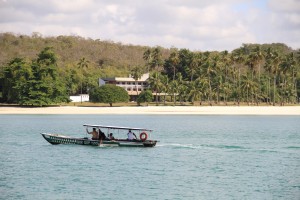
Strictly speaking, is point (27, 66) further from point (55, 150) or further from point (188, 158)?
point (188, 158)

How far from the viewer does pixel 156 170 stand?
44062 millimetres

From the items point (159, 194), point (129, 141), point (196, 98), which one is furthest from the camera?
point (196, 98)

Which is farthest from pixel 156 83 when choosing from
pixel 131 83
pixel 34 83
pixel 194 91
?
pixel 34 83

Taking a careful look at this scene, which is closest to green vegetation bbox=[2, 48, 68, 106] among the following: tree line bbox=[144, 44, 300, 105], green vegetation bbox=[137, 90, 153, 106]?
green vegetation bbox=[137, 90, 153, 106]

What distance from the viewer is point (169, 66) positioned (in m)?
172

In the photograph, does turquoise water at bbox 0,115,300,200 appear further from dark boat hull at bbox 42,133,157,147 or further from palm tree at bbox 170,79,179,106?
palm tree at bbox 170,79,179,106

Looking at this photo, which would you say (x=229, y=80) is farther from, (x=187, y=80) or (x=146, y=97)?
(x=146, y=97)

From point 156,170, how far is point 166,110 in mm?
87923

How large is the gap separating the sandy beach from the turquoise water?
57.0 meters

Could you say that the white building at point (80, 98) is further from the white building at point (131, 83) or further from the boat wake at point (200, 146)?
the boat wake at point (200, 146)

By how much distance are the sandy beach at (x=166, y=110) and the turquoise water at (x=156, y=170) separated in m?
57.0

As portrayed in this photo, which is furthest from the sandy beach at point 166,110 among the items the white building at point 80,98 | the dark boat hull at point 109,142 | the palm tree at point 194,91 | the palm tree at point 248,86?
the dark boat hull at point 109,142

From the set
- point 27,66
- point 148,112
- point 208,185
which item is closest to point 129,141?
point 208,185

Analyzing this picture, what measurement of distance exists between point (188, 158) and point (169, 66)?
12228 cm
